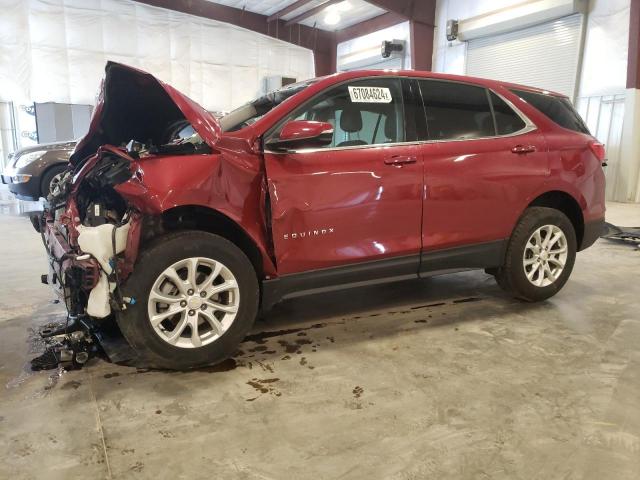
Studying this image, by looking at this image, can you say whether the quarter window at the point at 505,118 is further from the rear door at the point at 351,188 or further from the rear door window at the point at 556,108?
the rear door at the point at 351,188

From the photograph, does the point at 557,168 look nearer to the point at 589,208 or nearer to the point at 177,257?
the point at 589,208

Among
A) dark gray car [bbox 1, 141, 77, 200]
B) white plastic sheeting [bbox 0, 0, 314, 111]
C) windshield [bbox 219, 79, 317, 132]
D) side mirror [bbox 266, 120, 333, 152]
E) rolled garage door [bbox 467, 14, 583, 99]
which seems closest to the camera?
side mirror [bbox 266, 120, 333, 152]

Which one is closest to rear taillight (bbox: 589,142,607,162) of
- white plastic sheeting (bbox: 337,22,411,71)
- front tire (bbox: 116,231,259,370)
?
front tire (bbox: 116,231,259,370)

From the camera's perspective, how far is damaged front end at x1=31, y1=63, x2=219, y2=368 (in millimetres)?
2301

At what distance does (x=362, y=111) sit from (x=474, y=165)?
81 cm

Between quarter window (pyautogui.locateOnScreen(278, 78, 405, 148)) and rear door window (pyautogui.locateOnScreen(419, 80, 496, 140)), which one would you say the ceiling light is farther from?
quarter window (pyautogui.locateOnScreen(278, 78, 405, 148))

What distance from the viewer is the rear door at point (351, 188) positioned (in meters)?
2.53

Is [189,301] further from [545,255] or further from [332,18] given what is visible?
[332,18]

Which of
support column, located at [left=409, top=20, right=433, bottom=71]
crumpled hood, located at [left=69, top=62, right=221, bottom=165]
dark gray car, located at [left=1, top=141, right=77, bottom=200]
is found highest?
support column, located at [left=409, top=20, right=433, bottom=71]

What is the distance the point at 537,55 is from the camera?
10.3 metres

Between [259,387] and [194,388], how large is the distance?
307 millimetres

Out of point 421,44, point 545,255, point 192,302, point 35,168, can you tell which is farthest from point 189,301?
point 421,44

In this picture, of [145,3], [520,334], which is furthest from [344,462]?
[145,3]

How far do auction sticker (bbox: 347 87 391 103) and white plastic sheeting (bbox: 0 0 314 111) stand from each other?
11395 mm
